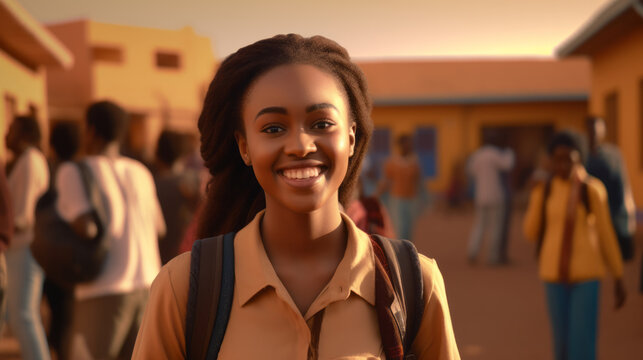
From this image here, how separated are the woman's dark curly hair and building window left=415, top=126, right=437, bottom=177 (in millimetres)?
21998

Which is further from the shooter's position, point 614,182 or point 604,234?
point 614,182

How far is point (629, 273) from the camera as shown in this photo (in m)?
9.08

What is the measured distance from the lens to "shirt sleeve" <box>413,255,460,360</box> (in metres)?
1.64

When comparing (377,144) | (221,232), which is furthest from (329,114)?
(377,144)

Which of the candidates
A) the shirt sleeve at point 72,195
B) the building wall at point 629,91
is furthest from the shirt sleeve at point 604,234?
the building wall at point 629,91

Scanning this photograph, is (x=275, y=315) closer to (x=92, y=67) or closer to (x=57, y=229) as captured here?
(x=57, y=229)

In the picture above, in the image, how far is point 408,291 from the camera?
5.31 feet

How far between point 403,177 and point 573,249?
5077 mm

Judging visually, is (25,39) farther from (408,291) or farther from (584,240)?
(408,291)

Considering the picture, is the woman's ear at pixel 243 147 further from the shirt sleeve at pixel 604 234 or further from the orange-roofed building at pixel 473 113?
the orange-roofed building at pixel 473 113

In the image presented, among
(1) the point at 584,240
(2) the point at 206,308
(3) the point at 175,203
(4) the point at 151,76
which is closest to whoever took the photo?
(2) the point at 206,308

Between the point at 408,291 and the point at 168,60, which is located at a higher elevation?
the point at 168,60

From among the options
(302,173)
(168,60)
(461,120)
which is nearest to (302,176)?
(302,173)

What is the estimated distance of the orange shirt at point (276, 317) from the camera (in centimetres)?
154
